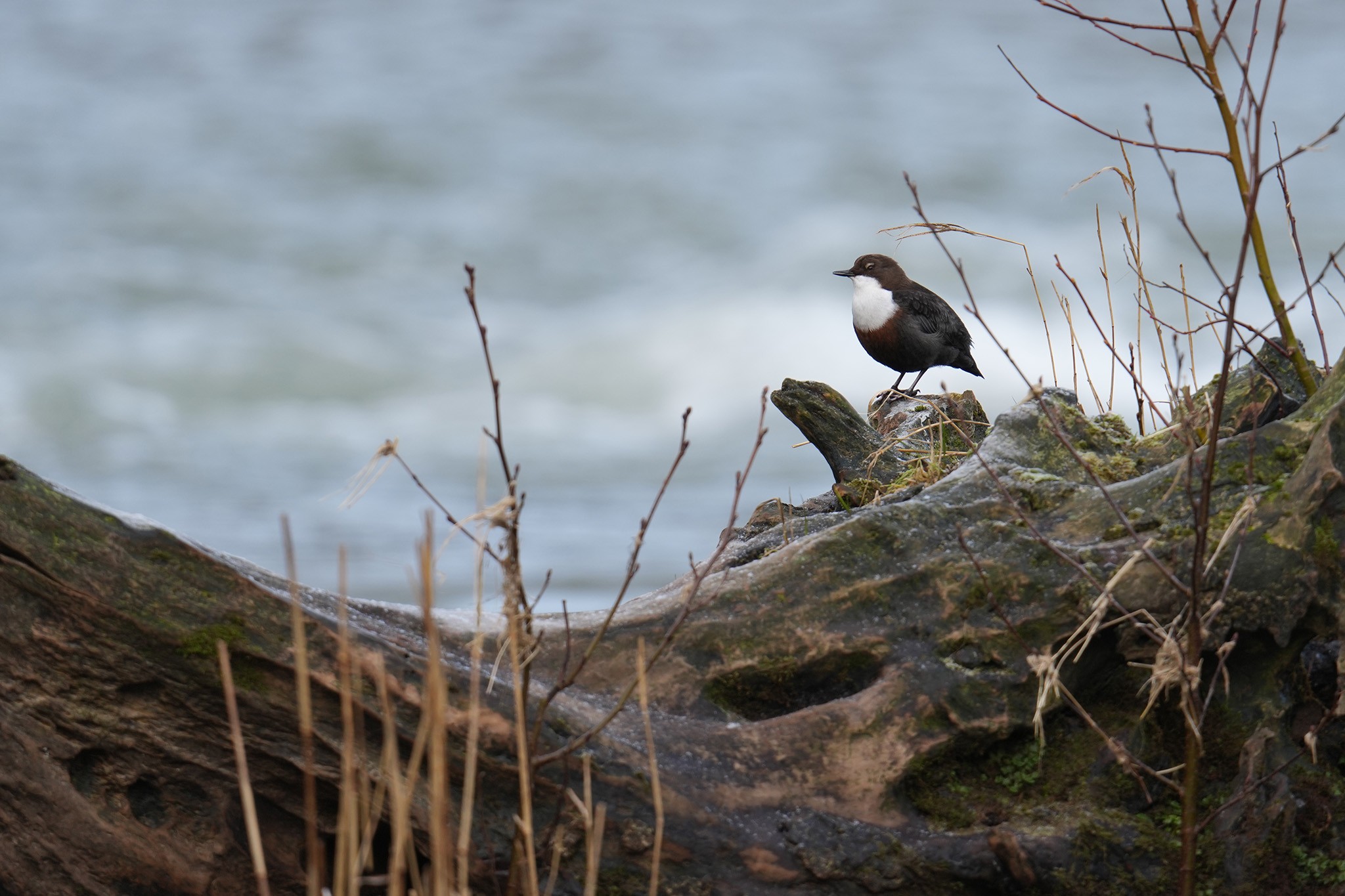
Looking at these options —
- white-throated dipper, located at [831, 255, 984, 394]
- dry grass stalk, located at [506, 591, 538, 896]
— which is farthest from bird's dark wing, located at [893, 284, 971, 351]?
dry grass stalk, located at [506, 591, 538, 896]

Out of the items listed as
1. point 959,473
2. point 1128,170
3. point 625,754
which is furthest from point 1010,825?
point 1128,170

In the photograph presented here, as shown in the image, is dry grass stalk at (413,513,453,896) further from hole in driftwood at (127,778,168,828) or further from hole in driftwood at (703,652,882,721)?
hole in driftwood at (703,652,882,721)

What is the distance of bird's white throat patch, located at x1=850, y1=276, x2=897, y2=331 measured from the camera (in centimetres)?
810

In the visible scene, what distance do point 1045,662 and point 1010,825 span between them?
0.68 m

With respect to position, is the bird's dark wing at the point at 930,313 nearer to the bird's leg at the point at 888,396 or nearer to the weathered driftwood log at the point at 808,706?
the bird's leg at the point at 888,396

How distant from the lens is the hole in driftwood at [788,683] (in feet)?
11.1

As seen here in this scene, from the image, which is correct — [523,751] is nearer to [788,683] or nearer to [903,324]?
[788,683]

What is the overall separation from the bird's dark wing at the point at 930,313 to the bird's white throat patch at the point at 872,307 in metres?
0.08

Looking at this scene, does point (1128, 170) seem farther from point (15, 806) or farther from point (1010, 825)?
point (15, 806)

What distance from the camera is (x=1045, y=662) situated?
2.58 meters

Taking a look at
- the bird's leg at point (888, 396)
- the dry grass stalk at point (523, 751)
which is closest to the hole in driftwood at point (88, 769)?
the dry grass stalk at point (523, 751)

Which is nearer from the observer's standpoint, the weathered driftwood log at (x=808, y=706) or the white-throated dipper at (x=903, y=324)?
the weathered driftwood log at (x=808, y=706)

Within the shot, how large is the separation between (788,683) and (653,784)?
0.67 meters

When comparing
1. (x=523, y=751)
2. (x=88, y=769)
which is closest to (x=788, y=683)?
(x=523, y=751)
